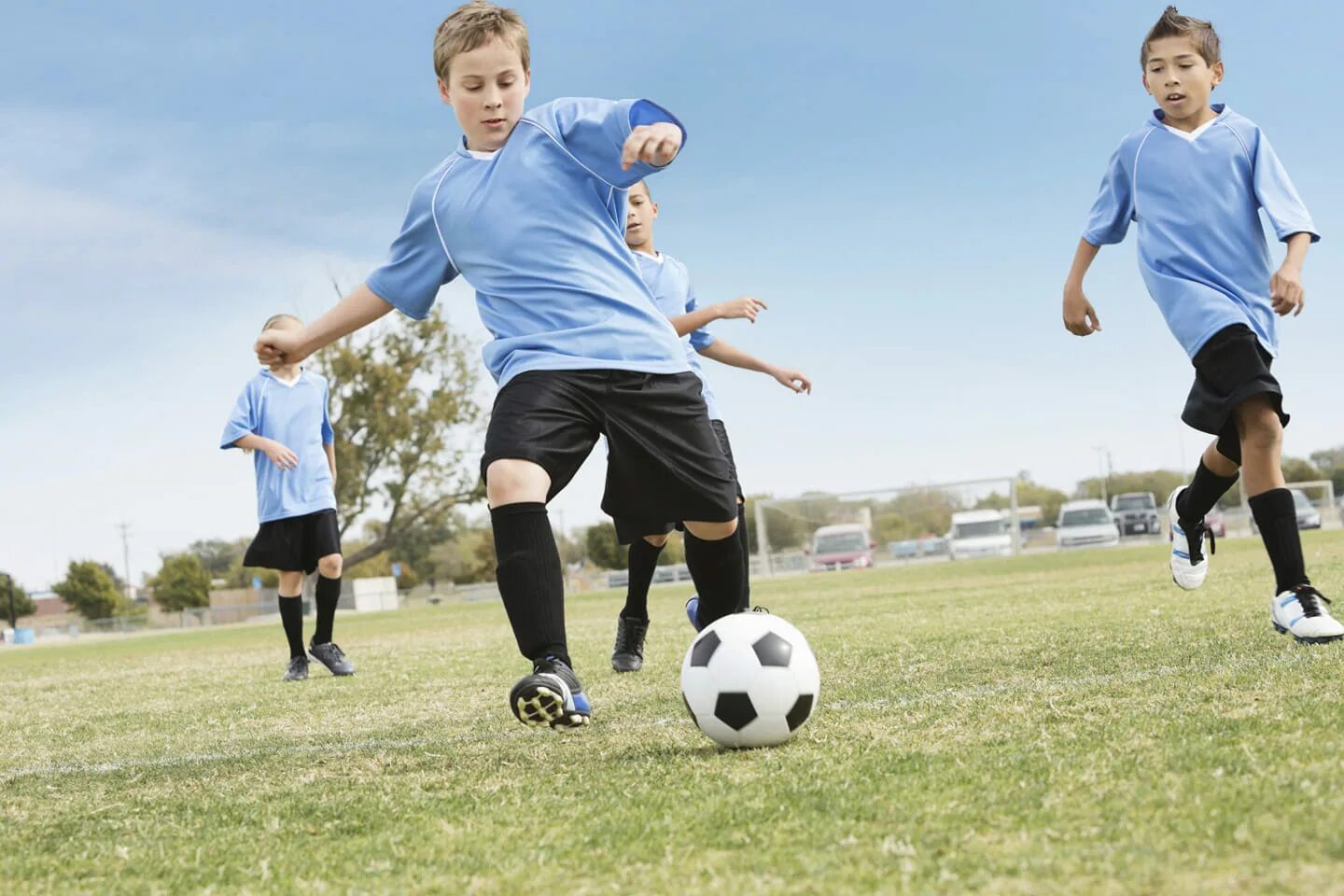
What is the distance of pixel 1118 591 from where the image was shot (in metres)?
8.71

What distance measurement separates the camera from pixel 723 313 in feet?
16.5

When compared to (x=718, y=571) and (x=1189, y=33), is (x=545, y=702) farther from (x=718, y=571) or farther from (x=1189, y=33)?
(x=1189, y=33)

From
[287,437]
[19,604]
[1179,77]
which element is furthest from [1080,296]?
[19,604]

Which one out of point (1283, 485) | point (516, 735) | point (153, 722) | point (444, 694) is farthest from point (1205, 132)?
point (153, 722)

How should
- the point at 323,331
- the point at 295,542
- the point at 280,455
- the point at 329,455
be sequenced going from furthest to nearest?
the point at 329,455 < the point at 295,542 < the point at 280,455 < the point at 323,331

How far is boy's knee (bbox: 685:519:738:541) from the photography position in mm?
3873

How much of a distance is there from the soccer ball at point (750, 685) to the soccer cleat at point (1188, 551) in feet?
9.84

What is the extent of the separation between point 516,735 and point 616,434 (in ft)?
3.11

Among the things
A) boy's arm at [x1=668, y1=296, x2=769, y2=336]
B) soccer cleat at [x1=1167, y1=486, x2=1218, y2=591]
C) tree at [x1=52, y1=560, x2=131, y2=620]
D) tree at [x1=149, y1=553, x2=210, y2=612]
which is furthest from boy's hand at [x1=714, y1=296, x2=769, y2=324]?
tree at [x1=52, y1=560, x2=131, y2=620]

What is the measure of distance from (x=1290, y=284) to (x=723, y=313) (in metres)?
2.03

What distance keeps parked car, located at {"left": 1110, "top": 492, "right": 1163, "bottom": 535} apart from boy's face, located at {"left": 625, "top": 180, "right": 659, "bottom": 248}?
3995 cm

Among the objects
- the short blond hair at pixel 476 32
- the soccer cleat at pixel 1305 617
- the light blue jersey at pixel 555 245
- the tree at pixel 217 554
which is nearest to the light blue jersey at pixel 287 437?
the light blue jersey at pixel 555 245

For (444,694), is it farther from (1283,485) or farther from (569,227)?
(1283,485)

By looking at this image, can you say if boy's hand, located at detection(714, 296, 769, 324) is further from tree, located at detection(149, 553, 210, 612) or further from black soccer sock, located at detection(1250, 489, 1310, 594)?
tree, located at detection(149, 553, 210, 612)
